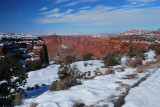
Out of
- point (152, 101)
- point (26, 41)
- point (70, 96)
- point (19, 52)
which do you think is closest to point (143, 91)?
point (152, 101)

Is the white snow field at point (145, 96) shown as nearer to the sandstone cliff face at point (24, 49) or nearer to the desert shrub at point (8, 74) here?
the desert shrub at point (8, 74)

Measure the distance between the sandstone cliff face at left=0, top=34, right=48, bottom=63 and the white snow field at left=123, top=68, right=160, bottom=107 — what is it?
3272cm

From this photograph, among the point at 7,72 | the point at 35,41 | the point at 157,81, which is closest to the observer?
the point at 157,81

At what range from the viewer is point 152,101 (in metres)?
4.84

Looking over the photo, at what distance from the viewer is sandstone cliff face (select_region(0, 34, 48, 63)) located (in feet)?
122

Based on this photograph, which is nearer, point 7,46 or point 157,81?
point 157,81

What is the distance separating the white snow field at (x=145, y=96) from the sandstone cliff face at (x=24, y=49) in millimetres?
32723

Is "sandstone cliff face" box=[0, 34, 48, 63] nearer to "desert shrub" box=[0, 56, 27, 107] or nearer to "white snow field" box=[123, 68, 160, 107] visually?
"desert shrub" box=[0, 56, 27, 107]

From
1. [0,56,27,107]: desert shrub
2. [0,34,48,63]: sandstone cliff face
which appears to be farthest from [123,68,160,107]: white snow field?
[0,34,48,63]: sandstone cliff face

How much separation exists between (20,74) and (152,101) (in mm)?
7491

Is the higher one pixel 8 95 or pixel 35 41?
pixel 35 41

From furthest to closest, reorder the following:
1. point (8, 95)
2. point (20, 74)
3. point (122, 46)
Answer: point (122, 46), point (20, 74), point (8, 95)

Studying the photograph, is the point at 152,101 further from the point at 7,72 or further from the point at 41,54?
the point at 41,54

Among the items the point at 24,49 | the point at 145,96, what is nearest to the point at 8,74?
the point at 145,96
